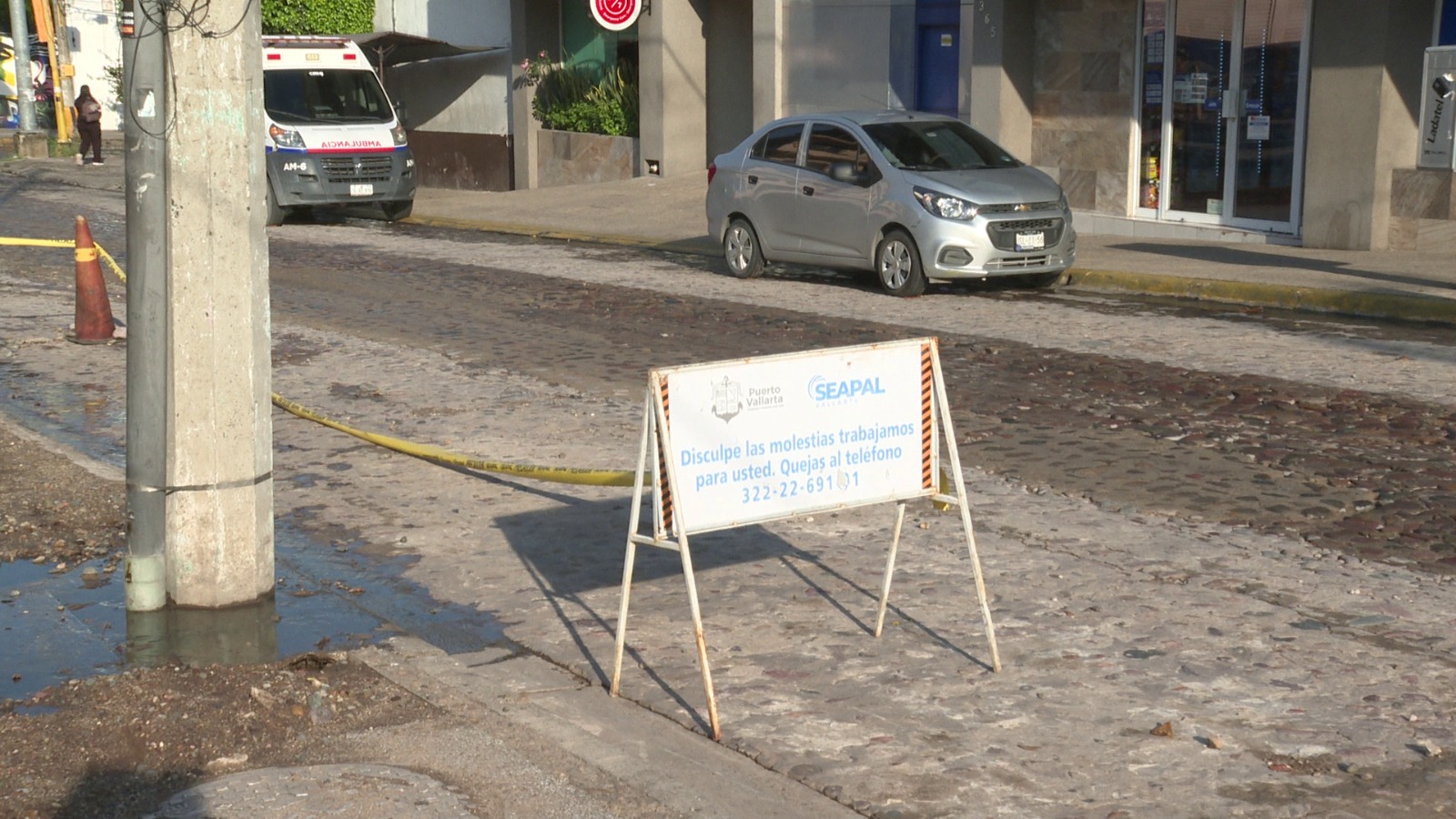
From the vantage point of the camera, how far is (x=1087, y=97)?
2234cm

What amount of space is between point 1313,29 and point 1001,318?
22.7 feet

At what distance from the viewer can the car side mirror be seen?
16234 millimetres

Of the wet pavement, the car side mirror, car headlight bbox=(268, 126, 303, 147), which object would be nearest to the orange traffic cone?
the wet pavement

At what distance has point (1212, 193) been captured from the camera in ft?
68.4

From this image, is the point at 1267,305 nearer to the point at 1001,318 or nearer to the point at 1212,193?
the point at 1001,318

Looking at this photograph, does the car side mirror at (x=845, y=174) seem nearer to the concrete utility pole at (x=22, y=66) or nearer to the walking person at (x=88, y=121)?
the walking person at (x=88, y=121)

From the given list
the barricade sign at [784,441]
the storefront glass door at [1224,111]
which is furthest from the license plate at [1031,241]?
the barricade sign at [784,441]

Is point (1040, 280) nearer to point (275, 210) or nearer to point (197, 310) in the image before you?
point (275, 210)

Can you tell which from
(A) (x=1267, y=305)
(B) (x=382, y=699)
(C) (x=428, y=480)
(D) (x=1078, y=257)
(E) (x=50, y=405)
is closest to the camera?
(B) (x=382, y=699)

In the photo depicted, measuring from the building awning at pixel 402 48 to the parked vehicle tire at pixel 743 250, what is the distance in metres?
15.8

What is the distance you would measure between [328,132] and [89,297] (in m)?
12.1

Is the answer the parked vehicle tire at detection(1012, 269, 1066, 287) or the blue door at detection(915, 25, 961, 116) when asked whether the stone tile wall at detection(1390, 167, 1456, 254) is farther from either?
the blue door at detection(915, 25, 961, 116)

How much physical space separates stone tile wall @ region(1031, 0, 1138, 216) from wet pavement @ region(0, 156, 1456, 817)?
894 cm

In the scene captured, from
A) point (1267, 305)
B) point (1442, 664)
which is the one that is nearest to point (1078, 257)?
point (1267, 305)
